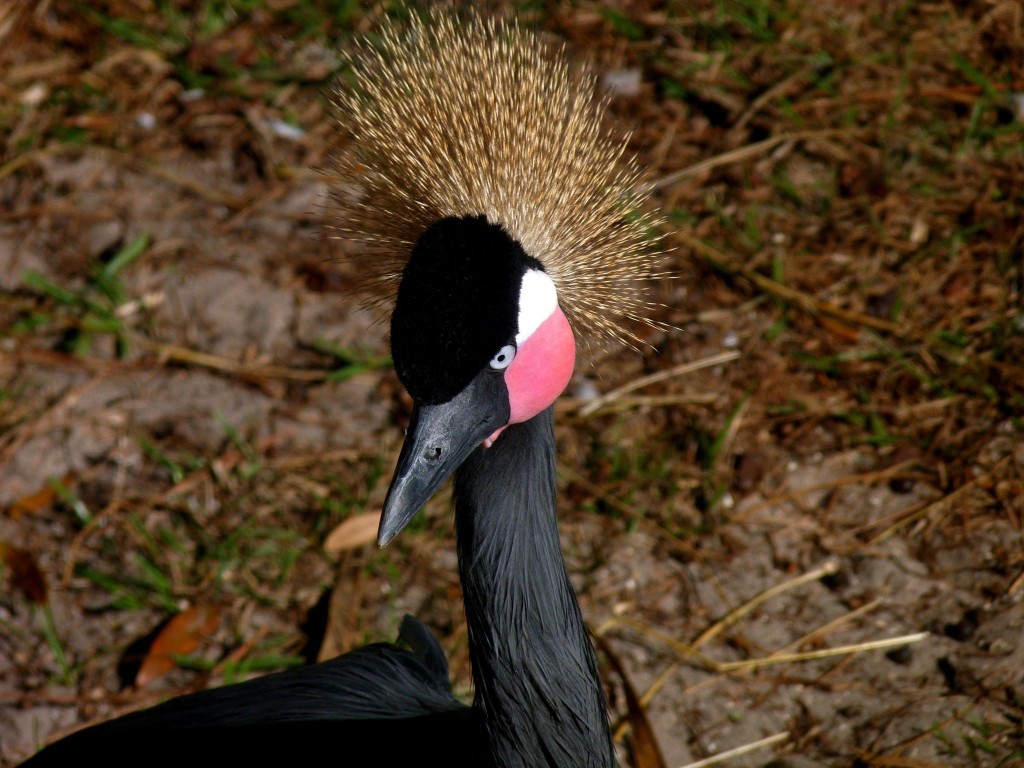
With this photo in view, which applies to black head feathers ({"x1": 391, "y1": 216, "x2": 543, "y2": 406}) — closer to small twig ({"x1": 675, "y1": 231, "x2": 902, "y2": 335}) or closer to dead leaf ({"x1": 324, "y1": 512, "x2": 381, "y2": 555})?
dead leaf ({"x1": 324, "y1": 512, "x2": 381, "y2": 555})

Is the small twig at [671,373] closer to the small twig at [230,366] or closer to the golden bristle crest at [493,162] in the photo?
the small twig at [230,366]

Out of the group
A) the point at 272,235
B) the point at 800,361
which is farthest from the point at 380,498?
the point at 800,361

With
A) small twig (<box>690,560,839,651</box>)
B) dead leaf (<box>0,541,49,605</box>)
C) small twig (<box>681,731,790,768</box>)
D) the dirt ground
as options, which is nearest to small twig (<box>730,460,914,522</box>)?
the dirt ground

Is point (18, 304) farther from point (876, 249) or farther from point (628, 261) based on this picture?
point (876, 249)

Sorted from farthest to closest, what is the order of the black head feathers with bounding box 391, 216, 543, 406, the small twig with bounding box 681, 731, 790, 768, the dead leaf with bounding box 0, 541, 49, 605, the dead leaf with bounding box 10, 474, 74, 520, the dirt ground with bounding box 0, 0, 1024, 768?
the dead leaf with bounding box 10, 474, 74, 520 < the dead leaf with bounding box 0, 541, 49, 605 < the dirt ground with bounding box 0, 0, 1024, 768 < the small twig with bounding box 681, 731, 790, 768 < the black head feathers with bounding box 391, 216, 543, 406

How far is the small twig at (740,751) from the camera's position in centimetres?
183

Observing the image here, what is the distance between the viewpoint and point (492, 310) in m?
1.20

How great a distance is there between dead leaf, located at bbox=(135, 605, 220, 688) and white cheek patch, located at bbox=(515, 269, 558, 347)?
109 cm

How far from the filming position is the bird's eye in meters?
1.24

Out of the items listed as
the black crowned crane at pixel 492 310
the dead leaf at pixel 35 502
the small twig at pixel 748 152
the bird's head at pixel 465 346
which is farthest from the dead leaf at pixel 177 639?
the small twig at pixel 748 152

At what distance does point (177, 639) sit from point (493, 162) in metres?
1.16

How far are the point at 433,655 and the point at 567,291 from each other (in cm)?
71

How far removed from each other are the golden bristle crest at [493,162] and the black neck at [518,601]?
0.67ft

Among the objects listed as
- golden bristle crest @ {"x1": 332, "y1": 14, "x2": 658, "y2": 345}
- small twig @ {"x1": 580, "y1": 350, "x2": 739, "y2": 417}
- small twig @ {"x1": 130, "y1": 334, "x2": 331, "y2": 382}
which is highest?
golden bristle crest @ {"x1": 332, "y1": 14, "x2": 658, "y2": 345}
